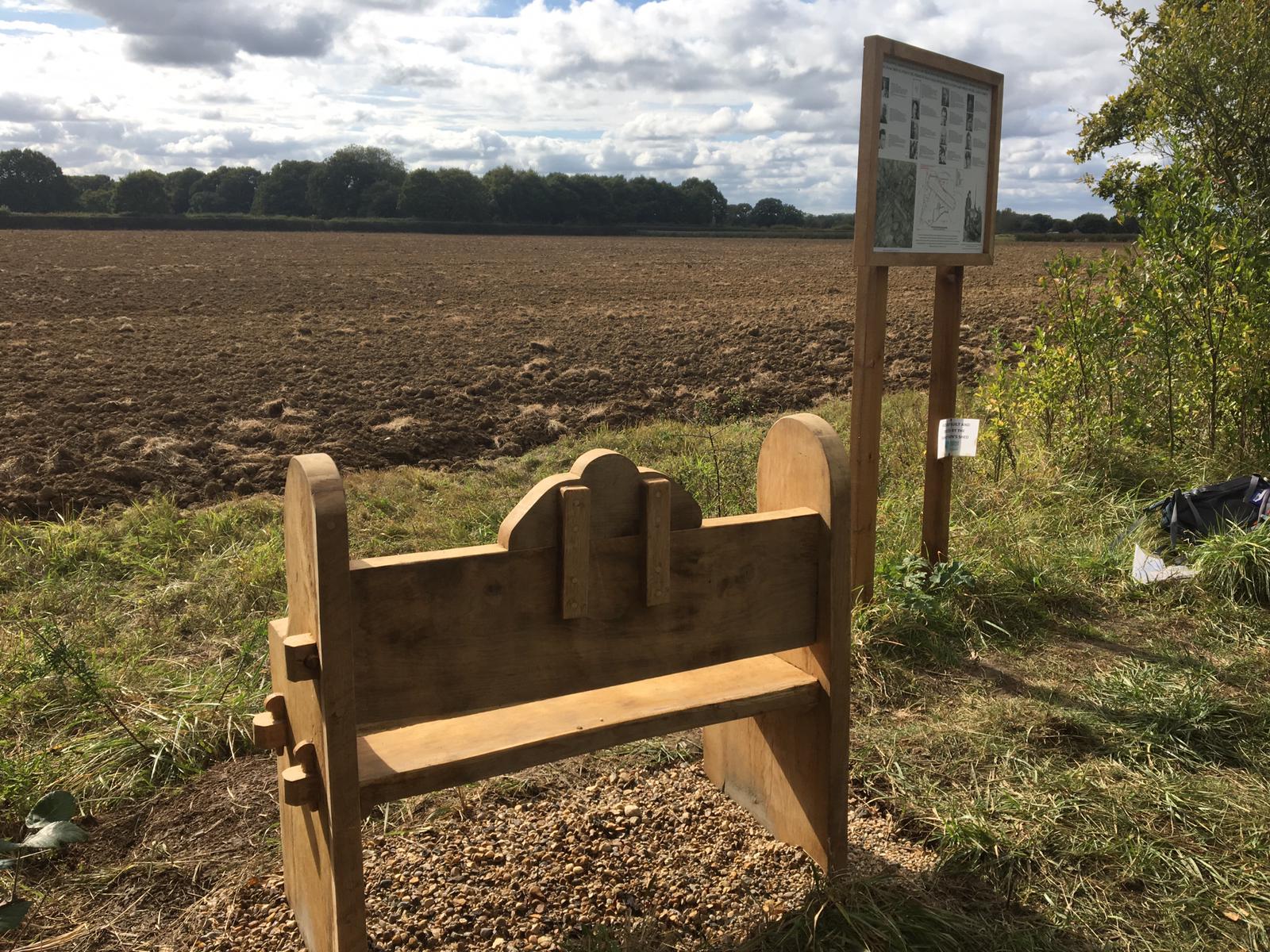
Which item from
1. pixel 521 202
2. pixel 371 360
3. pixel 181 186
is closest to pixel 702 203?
pixel 521 202

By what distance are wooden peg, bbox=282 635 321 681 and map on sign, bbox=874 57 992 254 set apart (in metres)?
2.97

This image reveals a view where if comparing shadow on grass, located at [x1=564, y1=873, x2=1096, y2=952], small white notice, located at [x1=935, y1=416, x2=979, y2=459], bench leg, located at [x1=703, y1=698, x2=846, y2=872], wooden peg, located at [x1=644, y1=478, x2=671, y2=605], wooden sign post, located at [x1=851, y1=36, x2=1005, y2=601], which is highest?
wooden sign post, located at [x1=851, y1=36, x2=1005, y2=601]

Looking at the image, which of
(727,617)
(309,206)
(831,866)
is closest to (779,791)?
(831,866)

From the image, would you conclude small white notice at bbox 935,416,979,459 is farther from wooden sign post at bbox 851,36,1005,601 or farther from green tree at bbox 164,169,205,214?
green tree at bbox 164,169,205,214

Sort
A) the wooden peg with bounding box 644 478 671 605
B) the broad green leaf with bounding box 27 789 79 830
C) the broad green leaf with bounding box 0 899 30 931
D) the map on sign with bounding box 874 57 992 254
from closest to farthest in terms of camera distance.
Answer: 1. the broad green leaf with bounding box 0 899 30 931
2. the broad green leaf with bounding box 27 789 79 830
3. the wooden peg with bounding box 644 478 671 605
4. the map on sign with bounding box 874 57 992 254

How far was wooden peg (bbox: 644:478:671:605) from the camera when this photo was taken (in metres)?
2.16

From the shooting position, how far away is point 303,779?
6.72ft

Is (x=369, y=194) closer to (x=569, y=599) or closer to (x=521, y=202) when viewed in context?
(x=521, y=202)

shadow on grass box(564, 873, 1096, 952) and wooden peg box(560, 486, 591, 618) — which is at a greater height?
wooden peg box(560, 486, 591, 618)

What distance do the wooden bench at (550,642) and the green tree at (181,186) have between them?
333ft

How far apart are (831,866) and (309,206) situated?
99.8m

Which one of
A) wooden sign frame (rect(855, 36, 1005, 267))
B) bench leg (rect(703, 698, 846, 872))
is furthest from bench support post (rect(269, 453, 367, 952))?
wooden sign frame (rect(855, 36, 1005, 267))

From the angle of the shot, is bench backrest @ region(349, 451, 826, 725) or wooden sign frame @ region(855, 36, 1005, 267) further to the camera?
wooden sign frame @ region(855, 36, 1005, 267)

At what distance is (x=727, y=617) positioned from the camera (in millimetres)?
2422
